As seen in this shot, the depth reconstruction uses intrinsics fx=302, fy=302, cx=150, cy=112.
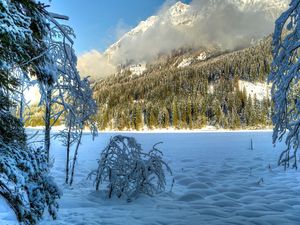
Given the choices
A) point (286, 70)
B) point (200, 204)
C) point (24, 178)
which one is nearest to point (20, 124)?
point (24, 178)

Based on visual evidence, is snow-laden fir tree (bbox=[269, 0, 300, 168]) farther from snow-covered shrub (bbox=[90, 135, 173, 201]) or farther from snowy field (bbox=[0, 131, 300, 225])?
snow-covered shrub (bbox=[90, 135, 173, 201])

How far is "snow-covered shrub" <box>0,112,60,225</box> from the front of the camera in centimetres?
381

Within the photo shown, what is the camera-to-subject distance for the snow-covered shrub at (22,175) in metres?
3.81

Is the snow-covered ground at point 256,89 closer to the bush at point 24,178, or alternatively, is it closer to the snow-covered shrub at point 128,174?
the snow-covered shrub at point 128,174

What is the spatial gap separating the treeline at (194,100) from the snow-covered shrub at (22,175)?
110 m

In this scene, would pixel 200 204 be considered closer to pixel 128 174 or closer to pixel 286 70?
pixel 128 174

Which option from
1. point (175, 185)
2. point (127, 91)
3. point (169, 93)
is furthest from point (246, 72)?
point (175, 185)

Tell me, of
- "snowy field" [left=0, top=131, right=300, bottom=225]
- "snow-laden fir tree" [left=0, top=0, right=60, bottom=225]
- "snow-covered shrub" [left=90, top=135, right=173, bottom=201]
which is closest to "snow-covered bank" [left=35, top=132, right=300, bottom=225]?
"snowy field" [left=0, top=131, right=300, bottom=225]

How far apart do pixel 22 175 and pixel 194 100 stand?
144 metres

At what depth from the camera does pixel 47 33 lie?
448 centimetres

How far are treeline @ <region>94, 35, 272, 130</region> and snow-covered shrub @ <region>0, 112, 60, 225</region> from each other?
110m

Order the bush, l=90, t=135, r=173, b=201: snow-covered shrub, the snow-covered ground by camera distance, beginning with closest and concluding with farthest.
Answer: the bush
l=90, t=135, r=173, b=201: snow-covered shrub
the snow-covered ground

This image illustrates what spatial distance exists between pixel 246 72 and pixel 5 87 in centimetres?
18001

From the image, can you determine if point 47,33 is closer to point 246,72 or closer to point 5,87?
point 5,87
